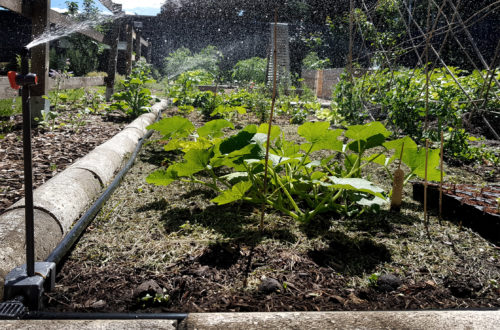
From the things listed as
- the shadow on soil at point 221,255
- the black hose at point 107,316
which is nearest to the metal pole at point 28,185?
the black hose at point 107,316

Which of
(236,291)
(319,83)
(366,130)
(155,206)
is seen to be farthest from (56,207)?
(319,83)

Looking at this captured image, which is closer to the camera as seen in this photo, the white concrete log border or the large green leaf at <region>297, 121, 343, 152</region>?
the white concrete log border

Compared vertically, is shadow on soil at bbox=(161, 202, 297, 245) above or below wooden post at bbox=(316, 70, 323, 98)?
below

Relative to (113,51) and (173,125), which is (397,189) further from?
(113,51)

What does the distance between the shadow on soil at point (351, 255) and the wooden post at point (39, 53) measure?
112 inches

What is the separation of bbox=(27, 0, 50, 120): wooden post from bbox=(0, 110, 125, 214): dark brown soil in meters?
0.22

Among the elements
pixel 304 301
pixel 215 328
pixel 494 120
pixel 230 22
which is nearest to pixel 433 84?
pixel 494 120

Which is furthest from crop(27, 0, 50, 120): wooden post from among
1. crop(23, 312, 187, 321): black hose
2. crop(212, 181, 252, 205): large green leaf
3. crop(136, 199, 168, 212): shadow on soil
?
crop(23, 312, 187, 321): black hose

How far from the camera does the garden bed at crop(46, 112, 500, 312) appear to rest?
1.01 metres

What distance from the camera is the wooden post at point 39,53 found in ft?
9.93

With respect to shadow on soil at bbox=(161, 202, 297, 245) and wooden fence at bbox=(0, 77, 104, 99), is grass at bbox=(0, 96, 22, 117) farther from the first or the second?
shadow on soil at bbox=(161, 202, 297, 245)

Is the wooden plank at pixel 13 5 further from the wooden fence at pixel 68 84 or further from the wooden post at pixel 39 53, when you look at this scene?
the wooden fence at pixel 68 84

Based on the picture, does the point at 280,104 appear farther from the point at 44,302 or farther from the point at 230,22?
the point at 230,22

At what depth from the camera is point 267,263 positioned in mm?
1204
